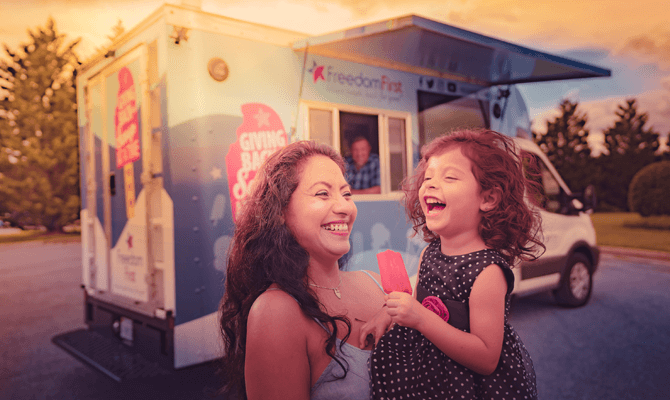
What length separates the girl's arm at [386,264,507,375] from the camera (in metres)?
1.12

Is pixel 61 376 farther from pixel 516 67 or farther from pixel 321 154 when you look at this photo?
pixel 516 67

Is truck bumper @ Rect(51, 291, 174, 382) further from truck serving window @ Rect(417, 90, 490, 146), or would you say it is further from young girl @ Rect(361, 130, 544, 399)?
truck serving window @ Rect(417, 90, 490, 146)

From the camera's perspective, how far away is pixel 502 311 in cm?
121

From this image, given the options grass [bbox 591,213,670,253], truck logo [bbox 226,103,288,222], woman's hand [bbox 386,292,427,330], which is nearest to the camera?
woman's hand [bbox 386,292,427,330]

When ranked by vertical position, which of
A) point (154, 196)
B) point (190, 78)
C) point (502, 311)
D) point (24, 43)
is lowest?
point (502, 311)

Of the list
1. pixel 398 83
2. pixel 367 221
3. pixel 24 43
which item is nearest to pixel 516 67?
pixel 398 83

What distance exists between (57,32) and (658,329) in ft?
103

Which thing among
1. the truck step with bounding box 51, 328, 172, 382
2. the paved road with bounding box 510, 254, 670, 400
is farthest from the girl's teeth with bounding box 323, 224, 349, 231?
the paved road with bounding box 510, 254, 670, 400

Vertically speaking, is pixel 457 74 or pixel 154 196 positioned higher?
pixel 457 74

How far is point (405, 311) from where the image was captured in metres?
1.11

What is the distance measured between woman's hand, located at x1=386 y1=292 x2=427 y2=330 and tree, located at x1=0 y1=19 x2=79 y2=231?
2726cm

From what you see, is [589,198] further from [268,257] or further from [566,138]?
[566,138]

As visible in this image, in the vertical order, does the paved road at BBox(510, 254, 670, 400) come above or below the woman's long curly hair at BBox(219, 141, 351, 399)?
below

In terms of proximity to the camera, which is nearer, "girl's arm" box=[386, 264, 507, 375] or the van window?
"girl's arm" box=[386, 264, 507, 375]
